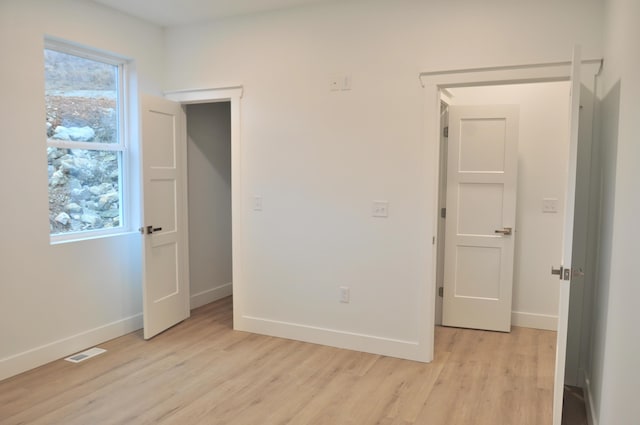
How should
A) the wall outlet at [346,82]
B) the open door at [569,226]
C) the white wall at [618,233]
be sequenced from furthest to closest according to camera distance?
the wall outlet at [346,82]
the open door at [569,226]
the white wall at [618,233]

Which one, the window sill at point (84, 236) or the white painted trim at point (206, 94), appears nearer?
the window sill at point (84, 236)

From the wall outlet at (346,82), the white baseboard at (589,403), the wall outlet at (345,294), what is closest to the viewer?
the white baseboard at (589,403)

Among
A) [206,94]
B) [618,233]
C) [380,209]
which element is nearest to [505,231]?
[380,209]

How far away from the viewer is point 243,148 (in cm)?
418

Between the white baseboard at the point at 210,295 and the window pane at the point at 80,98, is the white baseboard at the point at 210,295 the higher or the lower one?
the lower one

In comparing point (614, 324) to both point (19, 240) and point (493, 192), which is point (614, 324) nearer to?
point (493, 192)

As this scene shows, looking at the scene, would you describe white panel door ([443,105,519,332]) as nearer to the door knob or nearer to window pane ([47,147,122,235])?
the door knob

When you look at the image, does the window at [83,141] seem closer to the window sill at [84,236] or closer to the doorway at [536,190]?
the window sill at [84,236]

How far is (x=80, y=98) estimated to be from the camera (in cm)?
383

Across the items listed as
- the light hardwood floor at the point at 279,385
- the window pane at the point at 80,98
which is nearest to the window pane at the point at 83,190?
the window pane at the point at 80,98

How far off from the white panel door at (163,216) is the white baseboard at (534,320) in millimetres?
3076

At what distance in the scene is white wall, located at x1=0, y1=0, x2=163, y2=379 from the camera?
127 inches

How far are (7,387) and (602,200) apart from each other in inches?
151

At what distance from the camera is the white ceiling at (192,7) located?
3.76 metres
